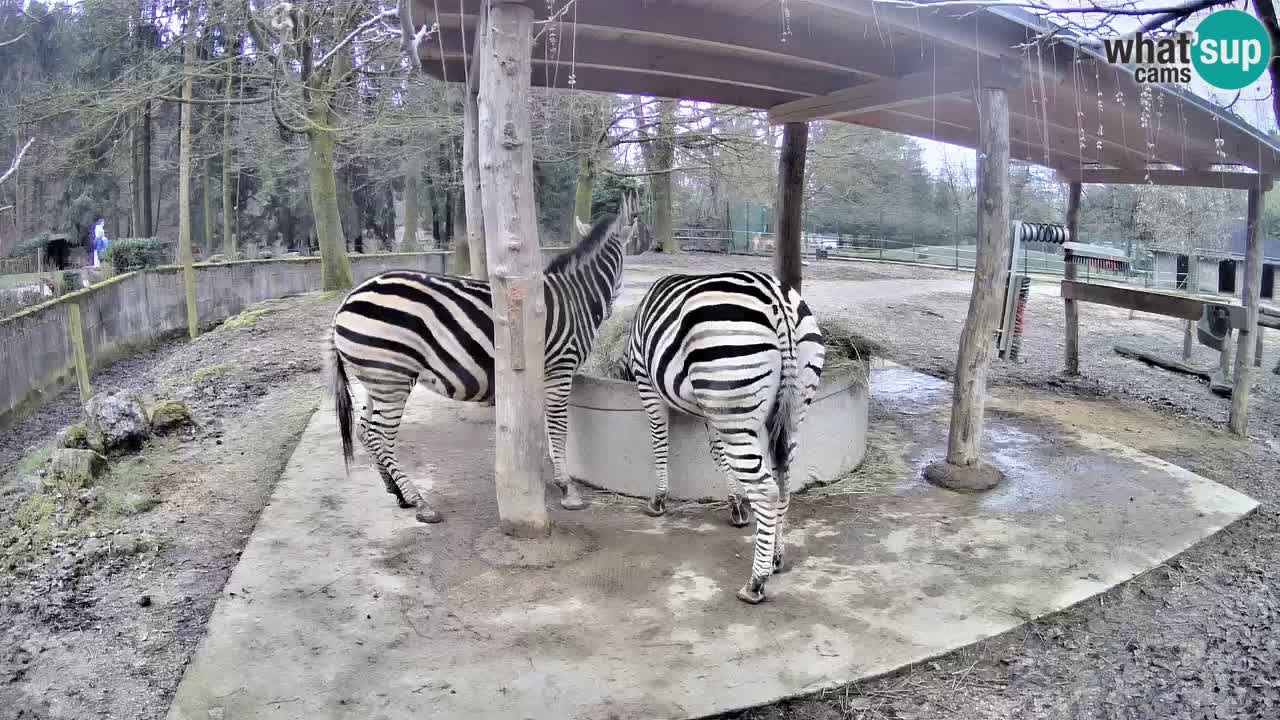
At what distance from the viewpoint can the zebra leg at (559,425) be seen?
17.1ft

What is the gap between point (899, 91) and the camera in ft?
19.3

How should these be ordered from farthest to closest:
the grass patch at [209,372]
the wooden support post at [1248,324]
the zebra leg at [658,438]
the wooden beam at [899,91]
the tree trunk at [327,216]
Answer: the tree trunk at [327,216], the grass patch at [209,372], the wooden support post at [1248,324], the wooden beam at [899,91], the zebra leg at [658,438]

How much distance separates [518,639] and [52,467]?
429 centimetres

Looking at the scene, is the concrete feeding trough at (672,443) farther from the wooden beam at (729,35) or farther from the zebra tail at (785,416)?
the wooden beam at (729,35)

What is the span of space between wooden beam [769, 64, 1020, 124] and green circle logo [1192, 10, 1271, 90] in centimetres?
188

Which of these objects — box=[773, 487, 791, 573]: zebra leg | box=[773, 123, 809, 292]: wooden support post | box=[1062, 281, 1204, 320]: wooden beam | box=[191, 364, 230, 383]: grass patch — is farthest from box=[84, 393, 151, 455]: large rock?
box=[1062, 281, 1204, 320]: wooden beam

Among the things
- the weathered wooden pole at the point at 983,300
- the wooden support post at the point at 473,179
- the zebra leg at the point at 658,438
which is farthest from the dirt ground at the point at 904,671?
the wooden support post at the point at 473,179

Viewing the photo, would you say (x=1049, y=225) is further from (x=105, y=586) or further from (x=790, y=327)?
(x=105, y=586)

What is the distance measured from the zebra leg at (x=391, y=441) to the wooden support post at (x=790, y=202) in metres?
4.30

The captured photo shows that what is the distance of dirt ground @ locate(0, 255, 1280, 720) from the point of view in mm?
3129

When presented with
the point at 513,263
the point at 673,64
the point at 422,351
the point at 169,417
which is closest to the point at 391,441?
the point at 422,351

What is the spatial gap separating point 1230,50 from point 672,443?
3.45 metres

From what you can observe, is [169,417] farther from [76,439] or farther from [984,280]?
[984,280]

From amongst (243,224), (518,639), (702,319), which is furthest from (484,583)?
(243,224)
